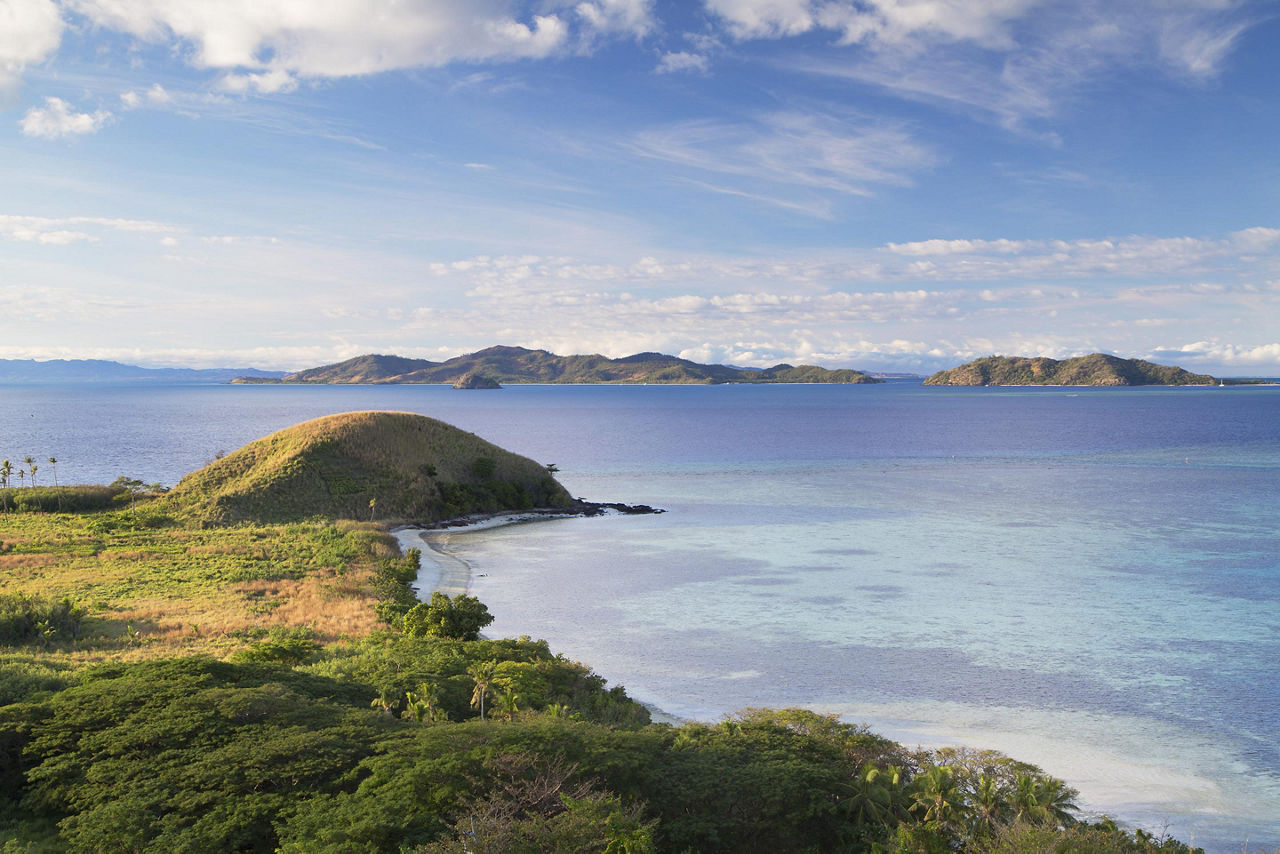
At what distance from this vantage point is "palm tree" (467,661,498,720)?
23.2 meters

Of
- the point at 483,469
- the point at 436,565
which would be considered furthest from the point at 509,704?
the point at 483,469

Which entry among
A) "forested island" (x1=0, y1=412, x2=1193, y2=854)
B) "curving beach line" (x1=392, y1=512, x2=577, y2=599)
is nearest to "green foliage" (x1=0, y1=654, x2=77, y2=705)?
"forested island" (x1=0, y1=412, x2=1193, y2=854)

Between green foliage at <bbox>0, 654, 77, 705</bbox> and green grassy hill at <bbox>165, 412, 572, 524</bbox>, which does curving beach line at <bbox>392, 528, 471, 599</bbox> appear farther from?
green foliage at <bbox>0, 654, 77, 705</bbox>

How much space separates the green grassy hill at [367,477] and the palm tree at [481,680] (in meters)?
46.7

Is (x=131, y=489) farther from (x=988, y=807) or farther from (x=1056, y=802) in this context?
(x=1056, y=802)

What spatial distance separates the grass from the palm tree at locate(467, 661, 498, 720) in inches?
421

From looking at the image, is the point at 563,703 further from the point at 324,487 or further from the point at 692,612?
the point at 324,487

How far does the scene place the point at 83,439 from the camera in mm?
153375

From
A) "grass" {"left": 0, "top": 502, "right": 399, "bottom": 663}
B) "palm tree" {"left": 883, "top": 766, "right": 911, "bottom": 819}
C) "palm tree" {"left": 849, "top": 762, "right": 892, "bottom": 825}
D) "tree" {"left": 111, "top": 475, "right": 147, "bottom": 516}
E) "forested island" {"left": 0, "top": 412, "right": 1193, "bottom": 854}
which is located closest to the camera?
"forested island" {"left": 0, "top": 412, "right": 1193, "bottom": 854}

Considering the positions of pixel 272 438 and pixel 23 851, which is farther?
pixel 272 438

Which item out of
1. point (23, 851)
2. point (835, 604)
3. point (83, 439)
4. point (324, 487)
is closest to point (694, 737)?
point (23, 851)

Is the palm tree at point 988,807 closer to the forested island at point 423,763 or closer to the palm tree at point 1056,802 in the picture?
the forested island at point 423,763

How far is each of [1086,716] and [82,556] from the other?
54.8 metres

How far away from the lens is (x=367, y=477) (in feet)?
246
